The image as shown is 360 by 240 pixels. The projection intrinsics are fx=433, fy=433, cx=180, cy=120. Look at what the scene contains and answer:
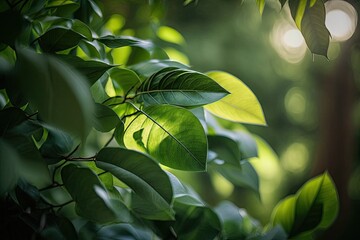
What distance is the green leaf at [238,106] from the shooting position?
0.46 m

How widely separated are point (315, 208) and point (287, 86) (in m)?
2.83

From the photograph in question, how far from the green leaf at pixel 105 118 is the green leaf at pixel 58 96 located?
0.41ft

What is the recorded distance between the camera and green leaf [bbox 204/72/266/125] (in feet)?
1.50

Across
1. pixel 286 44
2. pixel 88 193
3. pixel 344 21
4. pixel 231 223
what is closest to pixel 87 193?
pixel 88 193

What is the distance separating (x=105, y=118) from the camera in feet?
1.17

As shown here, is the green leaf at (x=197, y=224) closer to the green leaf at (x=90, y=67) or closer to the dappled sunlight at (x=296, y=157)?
the green leaf at (x=90, y=67)

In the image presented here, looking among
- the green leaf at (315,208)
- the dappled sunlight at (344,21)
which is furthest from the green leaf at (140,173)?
the dappled sunlight at (344,21)

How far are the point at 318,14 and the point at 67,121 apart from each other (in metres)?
0.25

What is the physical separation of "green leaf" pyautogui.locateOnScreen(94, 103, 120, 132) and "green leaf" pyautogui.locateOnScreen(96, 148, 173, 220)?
0.02 metres

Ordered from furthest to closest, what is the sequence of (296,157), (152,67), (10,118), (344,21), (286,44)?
(296,157)
(286,44)
(344,21)
(152,67)
(10,118)

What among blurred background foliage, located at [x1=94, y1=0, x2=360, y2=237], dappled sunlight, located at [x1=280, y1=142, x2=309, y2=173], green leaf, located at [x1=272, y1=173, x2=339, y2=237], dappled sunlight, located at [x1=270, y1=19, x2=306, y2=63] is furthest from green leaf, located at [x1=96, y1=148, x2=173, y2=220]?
dappled sunlight, located at [x1=280, y1=142, x2=309, y2=173]

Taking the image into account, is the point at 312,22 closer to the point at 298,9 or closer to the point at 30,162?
the point at 298,9

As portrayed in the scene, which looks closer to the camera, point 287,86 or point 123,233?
point 123,233

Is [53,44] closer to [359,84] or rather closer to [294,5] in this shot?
[294,5]
